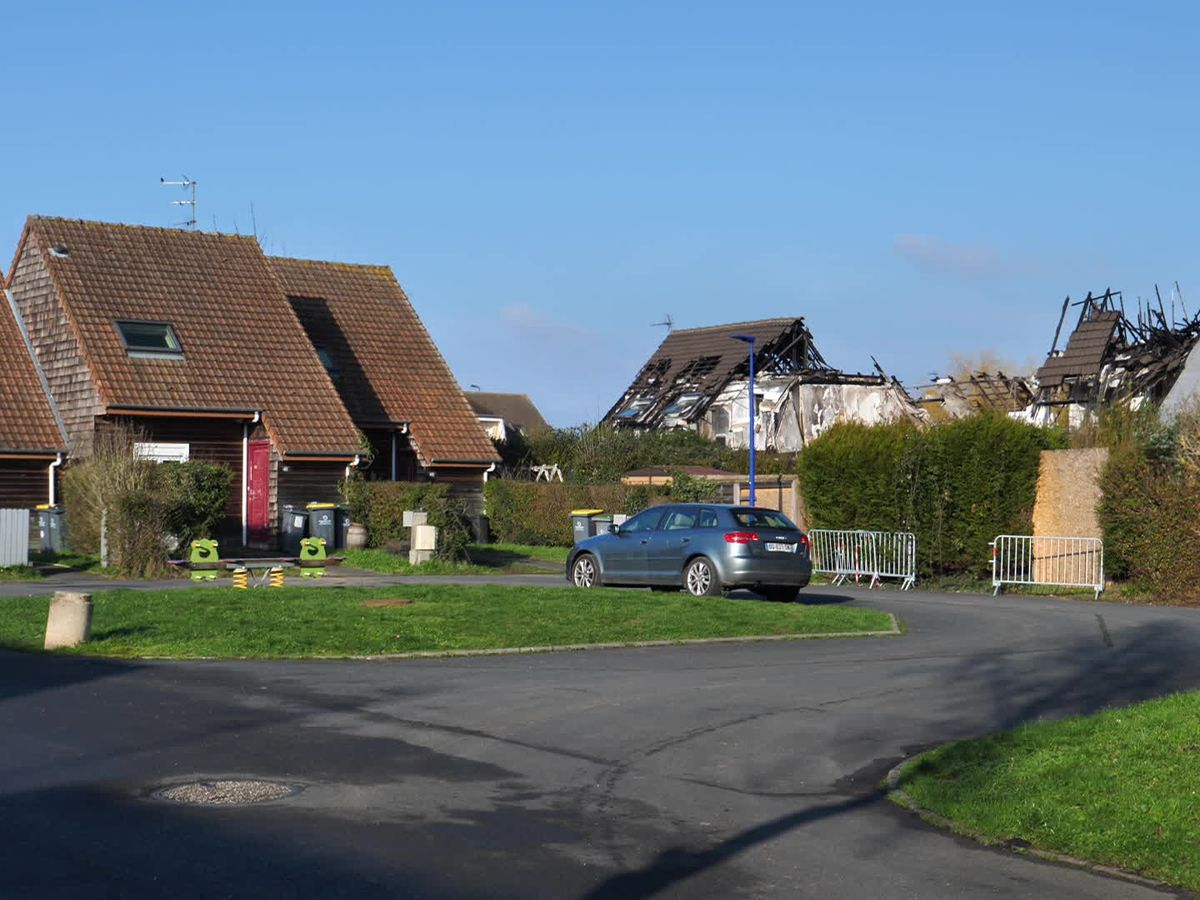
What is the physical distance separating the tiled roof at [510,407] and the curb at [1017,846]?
82613 mm

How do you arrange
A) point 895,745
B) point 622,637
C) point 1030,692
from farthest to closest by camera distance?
point 622,637 → point 1030,692 → point 895,745

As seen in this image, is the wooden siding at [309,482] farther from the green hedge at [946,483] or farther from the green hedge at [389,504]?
the green hedge at [946,483]

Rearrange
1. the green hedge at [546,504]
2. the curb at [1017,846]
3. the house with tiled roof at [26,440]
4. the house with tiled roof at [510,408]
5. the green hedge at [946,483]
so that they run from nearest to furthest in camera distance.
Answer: the curb at [1017,846] < the green hedge at [946,483] < the house with tiled roof at [26,440] < the green hedge at [546,504] < the house with tiled roof at [510,408]

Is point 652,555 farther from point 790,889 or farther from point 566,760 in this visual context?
point 790,889

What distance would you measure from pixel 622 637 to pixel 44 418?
23.5 m

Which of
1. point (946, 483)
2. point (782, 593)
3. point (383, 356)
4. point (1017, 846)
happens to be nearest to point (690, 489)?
point (946, 483)

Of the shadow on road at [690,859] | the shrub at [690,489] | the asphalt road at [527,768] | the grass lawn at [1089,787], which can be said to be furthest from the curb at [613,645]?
the shrub at [690,489]

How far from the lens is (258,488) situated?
3812cm

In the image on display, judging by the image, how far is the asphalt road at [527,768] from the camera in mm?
7219

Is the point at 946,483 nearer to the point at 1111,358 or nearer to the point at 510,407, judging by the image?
the point at 1111,358

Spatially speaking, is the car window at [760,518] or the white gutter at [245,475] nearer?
the car window at [760,518]

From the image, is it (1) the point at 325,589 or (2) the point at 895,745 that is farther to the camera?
(1) the point at 325,589

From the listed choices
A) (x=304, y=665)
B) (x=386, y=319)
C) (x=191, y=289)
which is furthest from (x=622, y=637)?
(x=386, y=319)

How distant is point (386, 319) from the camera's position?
48094 mm
